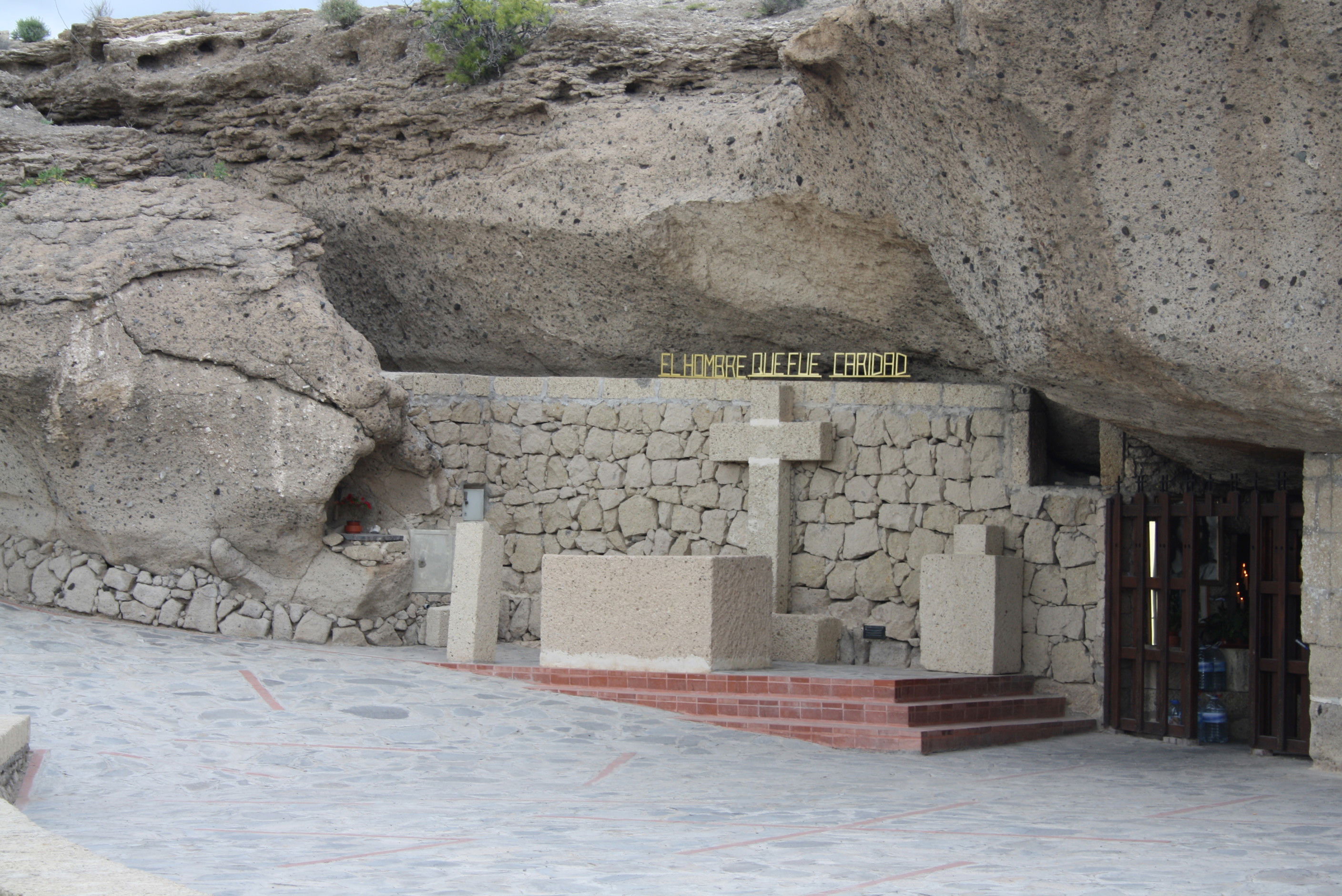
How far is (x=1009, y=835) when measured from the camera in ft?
19.2

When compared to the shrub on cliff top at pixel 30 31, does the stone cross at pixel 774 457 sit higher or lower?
lower

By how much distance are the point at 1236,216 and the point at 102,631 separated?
868cm

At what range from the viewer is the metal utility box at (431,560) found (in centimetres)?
1187

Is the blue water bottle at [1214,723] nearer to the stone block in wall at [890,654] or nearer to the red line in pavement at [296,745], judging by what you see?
the stone block in wall at [890,654]

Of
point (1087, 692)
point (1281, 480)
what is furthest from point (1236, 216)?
point (1087, 692)

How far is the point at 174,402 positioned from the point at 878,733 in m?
6.20

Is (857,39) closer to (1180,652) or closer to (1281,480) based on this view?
(1281,480)

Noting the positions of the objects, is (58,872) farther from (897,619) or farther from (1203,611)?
(1203,611)

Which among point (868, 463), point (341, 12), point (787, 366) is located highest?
point (341, 12)

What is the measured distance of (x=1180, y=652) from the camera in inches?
384

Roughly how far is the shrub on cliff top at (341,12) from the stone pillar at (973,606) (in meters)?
8.08

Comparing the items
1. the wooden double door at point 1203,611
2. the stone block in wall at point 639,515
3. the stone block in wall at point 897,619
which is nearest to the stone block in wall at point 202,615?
the stone block in wall at point 639,515

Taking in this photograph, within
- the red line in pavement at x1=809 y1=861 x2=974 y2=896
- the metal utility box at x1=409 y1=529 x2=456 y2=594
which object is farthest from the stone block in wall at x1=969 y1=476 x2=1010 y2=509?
the red line in pavement at x1=809 y1=861 x2=974 y2=896

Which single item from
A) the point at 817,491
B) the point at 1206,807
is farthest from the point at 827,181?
the point at 1206,807
